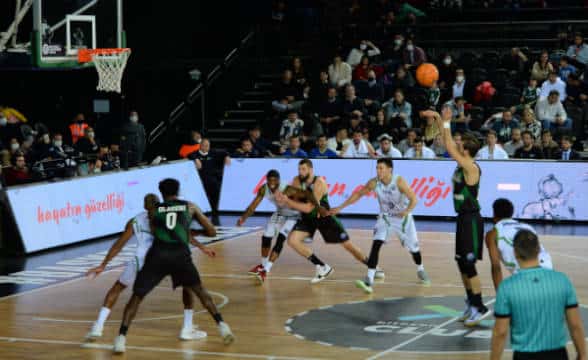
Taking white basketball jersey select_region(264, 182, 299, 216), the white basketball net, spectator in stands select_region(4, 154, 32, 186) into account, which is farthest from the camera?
spectator in stands select_region(4, 154, 32, 186)

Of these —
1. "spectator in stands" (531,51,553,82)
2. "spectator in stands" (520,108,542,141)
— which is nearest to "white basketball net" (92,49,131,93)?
"spectator in stands" (520,108,542,141)

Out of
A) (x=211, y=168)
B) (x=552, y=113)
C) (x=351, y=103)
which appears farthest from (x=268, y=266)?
(x=552, y=113)

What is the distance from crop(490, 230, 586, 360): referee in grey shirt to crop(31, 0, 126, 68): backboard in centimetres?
1220

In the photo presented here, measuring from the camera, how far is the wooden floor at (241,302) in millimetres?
11031

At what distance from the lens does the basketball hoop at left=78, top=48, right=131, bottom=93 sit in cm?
1827

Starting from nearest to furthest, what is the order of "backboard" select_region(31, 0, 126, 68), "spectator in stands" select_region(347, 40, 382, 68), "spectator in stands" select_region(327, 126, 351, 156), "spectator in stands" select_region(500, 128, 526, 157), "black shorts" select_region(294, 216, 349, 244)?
"black shorts" select_region(294, 216, 349, 244)
"backboard" select_region(31, 0, 126, 68)
"spectator in stands" select_region(500, 128, 526, 157)
"spectator in stands" select_region(327, 126, 351, 156)
"spectator in stands" select_region(347, 40, 382, 68)

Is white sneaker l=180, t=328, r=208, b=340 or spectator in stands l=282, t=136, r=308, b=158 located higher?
spectator in stands l=282, t=136, r=308, b=158

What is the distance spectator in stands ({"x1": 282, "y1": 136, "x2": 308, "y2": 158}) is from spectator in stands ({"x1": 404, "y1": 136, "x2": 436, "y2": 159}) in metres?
2.21

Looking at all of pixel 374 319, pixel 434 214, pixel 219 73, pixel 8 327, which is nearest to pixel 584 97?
pixel 434 214

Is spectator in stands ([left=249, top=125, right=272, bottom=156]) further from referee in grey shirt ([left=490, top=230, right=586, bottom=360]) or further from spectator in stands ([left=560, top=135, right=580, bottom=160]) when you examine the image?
referee in grey shirt ([left=490, top=230, right=586, bottom=360])

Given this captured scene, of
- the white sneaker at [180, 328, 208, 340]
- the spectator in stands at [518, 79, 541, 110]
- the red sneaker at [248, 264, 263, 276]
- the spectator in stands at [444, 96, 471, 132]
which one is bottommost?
the white sneaker at [180, 328, 208, 340]

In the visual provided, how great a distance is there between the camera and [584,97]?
75.7 feet

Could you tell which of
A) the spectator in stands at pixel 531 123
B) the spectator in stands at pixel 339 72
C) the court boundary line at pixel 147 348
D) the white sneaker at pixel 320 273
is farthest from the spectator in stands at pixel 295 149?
the court boundary line at pixel 147 348

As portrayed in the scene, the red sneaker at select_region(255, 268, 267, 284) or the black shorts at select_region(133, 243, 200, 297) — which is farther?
the red sneaker at select_region(255, 268, 267, 284)
